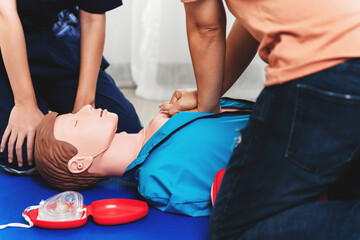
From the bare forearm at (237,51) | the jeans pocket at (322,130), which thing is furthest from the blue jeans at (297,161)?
the bare forearm at (237,51)

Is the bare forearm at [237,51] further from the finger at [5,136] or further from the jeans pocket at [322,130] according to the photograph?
the finger at [5,136]

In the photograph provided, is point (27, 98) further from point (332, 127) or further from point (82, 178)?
point (332, 127)

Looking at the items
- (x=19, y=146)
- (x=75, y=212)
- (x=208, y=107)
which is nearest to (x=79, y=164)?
(x=75, y=212)

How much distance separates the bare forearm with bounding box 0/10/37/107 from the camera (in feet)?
4.50

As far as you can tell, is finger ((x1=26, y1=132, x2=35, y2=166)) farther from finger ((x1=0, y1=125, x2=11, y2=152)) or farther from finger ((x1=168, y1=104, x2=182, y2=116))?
finger ((x1=168, y1=104, x2=182, y2=116))

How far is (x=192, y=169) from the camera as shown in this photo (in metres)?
1.21

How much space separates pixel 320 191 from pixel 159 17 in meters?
2.45

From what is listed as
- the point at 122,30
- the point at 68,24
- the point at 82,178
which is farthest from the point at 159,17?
the point at 82,178

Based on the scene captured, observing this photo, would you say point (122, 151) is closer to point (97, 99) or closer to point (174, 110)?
point (174, 110)

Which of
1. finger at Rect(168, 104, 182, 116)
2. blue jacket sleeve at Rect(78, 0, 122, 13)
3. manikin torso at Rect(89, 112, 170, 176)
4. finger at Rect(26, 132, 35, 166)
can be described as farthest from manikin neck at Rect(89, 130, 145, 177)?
blue jacket sleeve at Rect(78, 0, 122, 13)

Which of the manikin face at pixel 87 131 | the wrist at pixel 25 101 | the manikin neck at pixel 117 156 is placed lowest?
the manikin neck at pixel 117 156

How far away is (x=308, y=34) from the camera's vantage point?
0.84 m

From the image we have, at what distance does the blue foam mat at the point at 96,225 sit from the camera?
1.12 m

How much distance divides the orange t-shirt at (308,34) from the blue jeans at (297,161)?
2cm
